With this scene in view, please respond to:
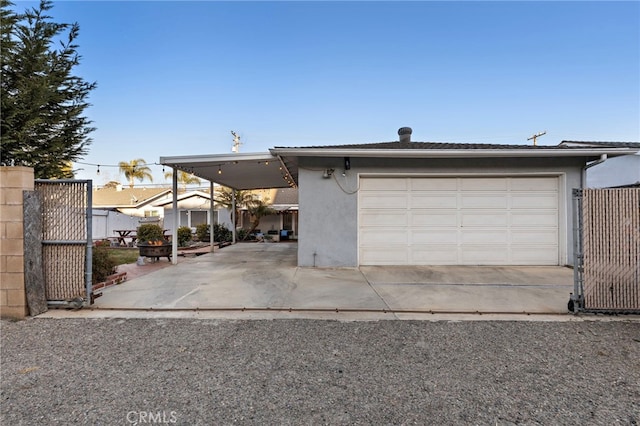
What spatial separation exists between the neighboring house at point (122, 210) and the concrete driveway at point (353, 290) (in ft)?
50.4

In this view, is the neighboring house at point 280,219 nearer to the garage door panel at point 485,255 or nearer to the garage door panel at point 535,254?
the garage door panel at point 485,255

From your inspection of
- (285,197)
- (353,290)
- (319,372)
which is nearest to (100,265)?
(353,290)

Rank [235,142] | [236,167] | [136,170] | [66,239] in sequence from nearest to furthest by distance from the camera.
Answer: [66,239], [236,167], [235,142], [136,170]

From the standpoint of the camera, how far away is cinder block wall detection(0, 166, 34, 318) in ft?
13.4

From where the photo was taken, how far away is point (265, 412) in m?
2.12

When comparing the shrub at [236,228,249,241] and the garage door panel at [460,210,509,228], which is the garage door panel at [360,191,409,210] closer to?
the garage door panel at [460,210,509,228]

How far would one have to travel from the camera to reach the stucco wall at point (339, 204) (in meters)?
7.78

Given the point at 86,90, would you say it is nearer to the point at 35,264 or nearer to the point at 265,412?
the point at 35,264

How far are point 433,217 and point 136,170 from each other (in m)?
34.4

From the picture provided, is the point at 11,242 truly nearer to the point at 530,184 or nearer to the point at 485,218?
the point at 485,218

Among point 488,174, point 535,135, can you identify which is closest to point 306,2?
point 488,174

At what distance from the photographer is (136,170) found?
32562 millimetres

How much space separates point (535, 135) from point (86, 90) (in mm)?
28552

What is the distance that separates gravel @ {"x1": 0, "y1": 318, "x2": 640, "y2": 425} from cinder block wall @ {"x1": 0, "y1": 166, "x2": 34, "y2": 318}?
0.29 meters
